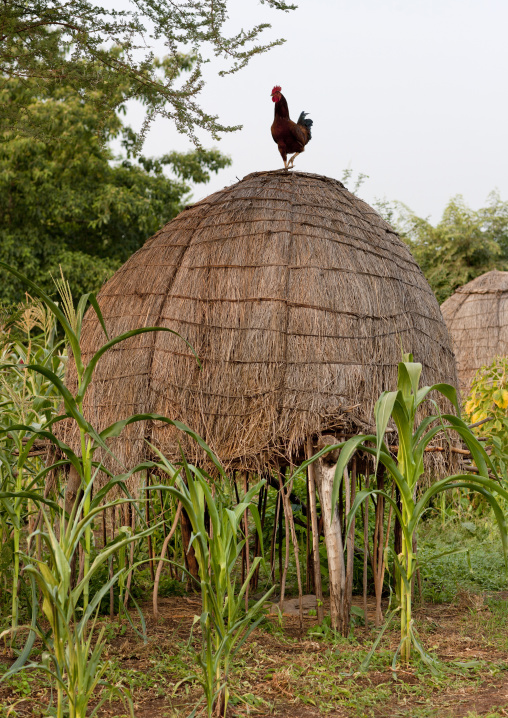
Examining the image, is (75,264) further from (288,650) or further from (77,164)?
(288,650)

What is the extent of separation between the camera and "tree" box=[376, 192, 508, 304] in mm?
16016

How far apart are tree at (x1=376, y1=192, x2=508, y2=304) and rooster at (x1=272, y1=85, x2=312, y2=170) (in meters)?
10.8

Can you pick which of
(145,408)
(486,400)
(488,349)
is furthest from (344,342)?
(488,349)

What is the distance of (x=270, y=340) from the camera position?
466cm

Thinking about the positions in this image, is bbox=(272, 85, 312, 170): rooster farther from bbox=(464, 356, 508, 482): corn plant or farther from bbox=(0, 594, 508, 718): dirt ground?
bbox=(0, 594, 508, 718): dirt ground

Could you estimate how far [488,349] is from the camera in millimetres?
11844

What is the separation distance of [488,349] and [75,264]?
26.0 ft

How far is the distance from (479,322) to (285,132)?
7.49 metres

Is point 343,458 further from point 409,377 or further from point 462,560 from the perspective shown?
point 462,560

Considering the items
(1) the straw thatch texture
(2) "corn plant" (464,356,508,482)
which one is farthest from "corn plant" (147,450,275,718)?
(1) the straw thatch texture

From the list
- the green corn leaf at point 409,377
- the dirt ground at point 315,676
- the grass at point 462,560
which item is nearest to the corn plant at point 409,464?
the green corn leaf at point 409,377

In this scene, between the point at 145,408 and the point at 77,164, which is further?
the point at 77,164

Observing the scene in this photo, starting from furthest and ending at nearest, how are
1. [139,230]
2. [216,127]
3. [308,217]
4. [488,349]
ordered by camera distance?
[139,230] < [488,349] < [216,127] < [308,217]

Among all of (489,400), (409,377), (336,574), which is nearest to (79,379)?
(409,377)
